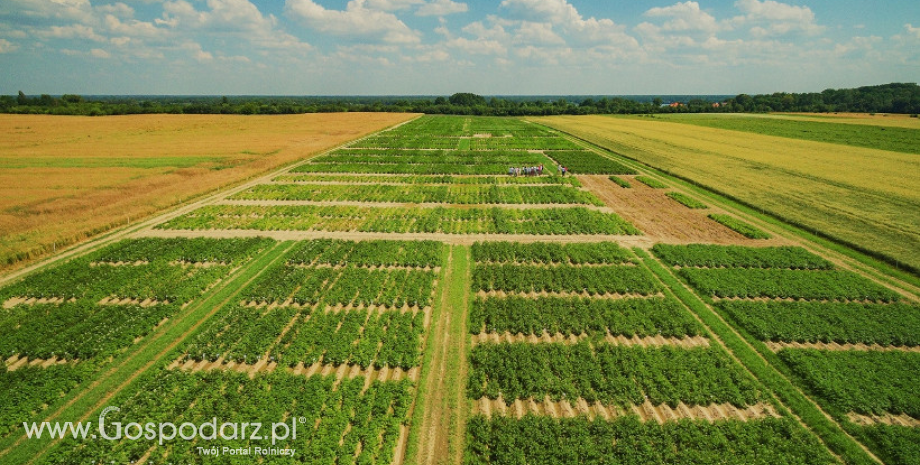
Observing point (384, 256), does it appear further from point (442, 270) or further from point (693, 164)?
point (693, 164)

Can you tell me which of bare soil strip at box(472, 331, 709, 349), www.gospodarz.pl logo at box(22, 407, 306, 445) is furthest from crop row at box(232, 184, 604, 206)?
www.gospodarz.pl logo at box(22, 407, 306, 445)

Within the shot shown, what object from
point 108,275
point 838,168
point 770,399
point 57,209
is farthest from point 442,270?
point 838,168

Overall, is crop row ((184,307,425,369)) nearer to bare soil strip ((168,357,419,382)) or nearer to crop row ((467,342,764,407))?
bare soil strip ((168,357,419,382))

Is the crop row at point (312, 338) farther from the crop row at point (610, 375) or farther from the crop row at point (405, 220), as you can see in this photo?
the crop row at point (405, 220)

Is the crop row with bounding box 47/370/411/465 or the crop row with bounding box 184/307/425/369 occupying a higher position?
the crop row with bounding box 184/307/425/369

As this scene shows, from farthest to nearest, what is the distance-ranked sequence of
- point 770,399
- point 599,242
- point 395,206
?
point 395,206, point 599,242, point 770,399

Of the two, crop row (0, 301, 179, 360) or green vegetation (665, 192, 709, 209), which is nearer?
crop row (0, 301, 179, 360)

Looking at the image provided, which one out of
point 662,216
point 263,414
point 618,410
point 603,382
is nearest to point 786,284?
point 662,216

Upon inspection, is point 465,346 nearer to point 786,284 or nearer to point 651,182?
point 786,284
